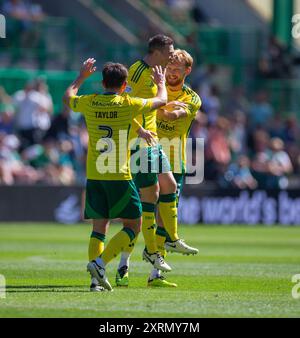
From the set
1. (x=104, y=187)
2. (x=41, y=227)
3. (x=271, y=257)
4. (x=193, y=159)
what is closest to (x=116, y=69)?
(x=104, y=187)

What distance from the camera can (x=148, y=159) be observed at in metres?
11.3

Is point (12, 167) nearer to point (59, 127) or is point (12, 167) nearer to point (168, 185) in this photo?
point (59, 127)

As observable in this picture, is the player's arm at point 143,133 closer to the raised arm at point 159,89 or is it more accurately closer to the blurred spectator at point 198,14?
the raised arm at point 159,89

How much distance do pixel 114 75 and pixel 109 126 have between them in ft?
1.65

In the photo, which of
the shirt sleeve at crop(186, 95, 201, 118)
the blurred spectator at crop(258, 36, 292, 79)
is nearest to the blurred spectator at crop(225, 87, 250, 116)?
the blurred spectator at crop(258, 36, 292, 79)

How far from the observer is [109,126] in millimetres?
10258

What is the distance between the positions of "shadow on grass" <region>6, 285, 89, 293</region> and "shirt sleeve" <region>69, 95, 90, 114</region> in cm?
179

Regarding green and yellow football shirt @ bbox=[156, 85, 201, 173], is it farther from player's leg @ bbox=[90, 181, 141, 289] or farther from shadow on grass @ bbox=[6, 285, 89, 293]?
shadow on grass @ bbox=[6, 285, 89, 293]

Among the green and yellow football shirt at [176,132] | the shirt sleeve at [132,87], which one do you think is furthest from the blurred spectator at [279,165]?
the shirt sleeve at [132,87]

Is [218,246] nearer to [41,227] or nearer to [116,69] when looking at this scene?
[41,227]

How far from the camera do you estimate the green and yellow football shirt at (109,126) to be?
10.2 meters

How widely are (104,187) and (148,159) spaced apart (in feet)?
3.63

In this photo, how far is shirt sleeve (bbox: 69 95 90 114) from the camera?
1033 centimetres

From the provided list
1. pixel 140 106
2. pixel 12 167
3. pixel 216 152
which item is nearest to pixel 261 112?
pixel 216 152
